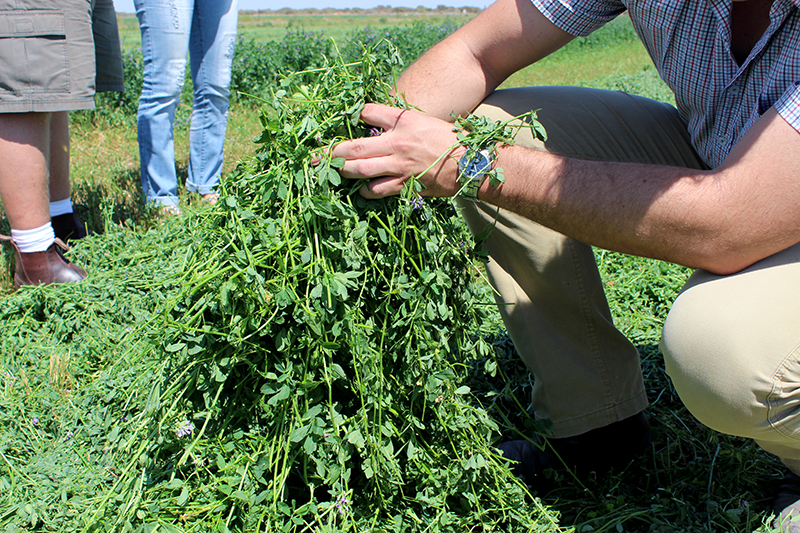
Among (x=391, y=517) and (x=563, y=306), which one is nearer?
(x=391, y=517)

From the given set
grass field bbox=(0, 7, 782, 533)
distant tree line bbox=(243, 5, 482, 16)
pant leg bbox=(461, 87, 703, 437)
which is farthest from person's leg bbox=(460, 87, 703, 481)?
distant tree line bbox=(243, 5, 482, 16)

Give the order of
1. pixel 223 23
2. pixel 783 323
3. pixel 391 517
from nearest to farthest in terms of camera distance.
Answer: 1. pixel 783 323
2. pixel 391 517
3. pixel 223 23

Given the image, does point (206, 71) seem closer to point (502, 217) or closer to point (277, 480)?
point (502, 217)

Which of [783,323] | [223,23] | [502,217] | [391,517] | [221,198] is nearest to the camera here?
[783,323]

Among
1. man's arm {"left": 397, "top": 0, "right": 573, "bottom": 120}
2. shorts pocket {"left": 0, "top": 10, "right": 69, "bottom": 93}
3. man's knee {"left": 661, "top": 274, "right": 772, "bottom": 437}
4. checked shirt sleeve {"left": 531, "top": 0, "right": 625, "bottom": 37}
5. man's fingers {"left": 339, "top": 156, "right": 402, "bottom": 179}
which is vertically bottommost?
man's knee {"left": 661, "top": 274, "right": 772, "bottom": 437}

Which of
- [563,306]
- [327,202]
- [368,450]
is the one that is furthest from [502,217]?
[368,450]

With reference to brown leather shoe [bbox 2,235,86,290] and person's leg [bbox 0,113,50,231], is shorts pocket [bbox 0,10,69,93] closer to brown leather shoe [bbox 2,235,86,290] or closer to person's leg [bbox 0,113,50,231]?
person's leg [bbox 0,113,50,231]

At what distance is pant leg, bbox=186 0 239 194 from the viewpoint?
3.66m

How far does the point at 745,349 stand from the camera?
1257 mm

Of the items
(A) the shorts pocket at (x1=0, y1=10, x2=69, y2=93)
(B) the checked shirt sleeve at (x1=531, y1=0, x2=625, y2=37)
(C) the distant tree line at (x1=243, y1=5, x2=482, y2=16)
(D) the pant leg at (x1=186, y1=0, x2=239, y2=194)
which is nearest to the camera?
(B) the checked shirt sleeve at (x1=531, y1=0, x2=625, y2=37)

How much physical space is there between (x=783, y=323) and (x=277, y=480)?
1.14 meters

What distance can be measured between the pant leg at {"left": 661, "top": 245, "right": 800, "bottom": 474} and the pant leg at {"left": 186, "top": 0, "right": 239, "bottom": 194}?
3149 millimetres

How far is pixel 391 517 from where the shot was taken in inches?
58.1

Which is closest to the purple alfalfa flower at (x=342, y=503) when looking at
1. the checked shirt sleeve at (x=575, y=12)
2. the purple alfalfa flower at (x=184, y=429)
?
the purple alfalfa flower at (x=184, y=429)
